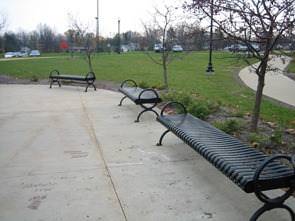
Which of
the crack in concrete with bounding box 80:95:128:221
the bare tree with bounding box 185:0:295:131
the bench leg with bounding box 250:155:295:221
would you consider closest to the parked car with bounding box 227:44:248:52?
the bare tree with bounding box 185:0:295:131

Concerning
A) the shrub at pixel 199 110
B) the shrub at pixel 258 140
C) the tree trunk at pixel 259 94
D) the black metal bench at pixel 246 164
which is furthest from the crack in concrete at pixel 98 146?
the tree trunk at pixel 259 94

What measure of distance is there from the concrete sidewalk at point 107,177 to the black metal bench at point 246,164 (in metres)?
0.37

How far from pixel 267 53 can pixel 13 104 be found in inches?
262

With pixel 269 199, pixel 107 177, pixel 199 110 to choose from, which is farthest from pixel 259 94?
pixel 269 199

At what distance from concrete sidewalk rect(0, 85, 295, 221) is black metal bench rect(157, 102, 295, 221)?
1.23ft

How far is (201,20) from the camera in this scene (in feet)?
20.2

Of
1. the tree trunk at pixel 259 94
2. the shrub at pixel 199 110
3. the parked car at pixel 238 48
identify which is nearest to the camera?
the tree trunk at pixel 259 94

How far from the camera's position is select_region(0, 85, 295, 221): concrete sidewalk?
348 centimetres

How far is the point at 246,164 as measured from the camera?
340 cm

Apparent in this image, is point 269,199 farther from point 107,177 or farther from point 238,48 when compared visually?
point 238,48

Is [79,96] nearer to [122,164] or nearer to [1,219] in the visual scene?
[122,164]

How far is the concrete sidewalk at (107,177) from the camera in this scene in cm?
348

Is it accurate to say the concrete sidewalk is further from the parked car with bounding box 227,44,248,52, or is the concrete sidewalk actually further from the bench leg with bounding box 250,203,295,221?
the parked car with bounding box 227,44,248,52

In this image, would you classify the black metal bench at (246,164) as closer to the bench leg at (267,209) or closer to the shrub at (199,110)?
the bench leg at (267,209)
